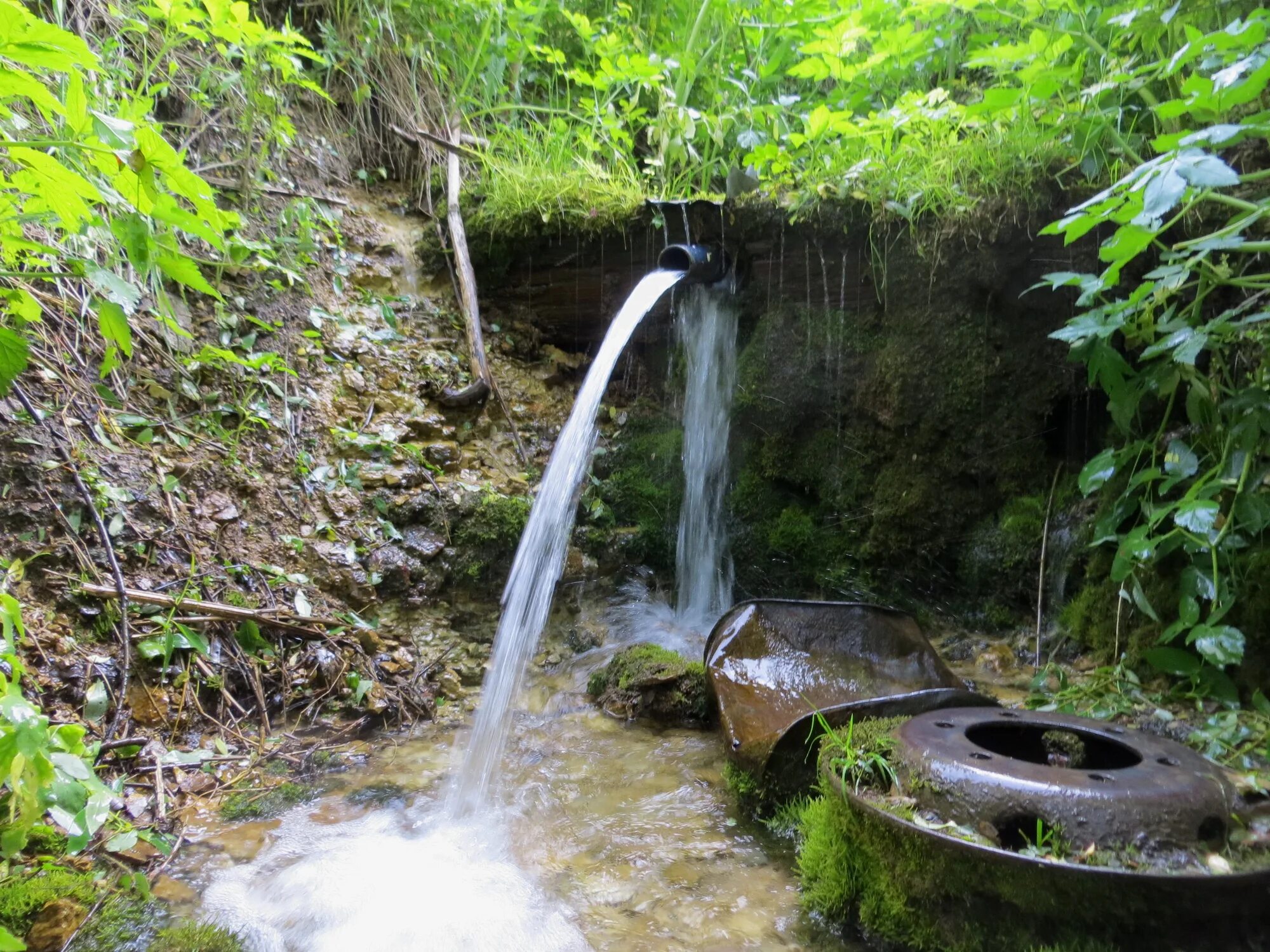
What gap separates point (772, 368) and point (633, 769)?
7.51 feet

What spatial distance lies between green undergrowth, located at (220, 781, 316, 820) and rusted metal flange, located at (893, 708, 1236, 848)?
6.43 feet

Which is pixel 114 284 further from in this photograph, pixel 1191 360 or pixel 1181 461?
Result: pixel 1181 461

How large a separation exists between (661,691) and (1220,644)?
199 centimetres

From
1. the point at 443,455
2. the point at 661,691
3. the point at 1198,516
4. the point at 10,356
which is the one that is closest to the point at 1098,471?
the point at 1198,516

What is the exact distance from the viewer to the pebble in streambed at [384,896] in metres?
1.88

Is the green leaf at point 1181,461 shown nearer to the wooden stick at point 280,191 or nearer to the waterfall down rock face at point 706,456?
the waterfall down rock face at point 706,456

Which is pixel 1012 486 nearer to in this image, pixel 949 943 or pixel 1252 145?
pixel 1252 145

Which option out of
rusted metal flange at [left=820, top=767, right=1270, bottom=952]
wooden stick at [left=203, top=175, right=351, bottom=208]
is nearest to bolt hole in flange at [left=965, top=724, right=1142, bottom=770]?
rusted metal flange at [left=820, top=767, right=1270, bottom=952]

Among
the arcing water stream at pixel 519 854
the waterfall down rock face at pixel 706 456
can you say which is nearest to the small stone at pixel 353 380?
the arcing water stream at pixel 519 854

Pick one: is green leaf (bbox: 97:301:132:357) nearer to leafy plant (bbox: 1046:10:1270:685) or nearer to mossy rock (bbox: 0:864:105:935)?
mossy rock (bbox: 0:864:105:935)

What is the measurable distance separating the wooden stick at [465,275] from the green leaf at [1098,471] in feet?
10.3

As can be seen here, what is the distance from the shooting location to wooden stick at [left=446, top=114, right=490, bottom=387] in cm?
450

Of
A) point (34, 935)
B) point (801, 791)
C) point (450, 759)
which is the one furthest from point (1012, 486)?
point (34, 935)

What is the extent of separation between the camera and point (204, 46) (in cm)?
423
